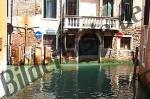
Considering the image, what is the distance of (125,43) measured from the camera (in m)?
34.0

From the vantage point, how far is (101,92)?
1761 centimetres

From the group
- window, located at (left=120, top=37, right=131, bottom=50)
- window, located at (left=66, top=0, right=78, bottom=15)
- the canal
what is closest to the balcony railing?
window, located at (left=66, top=0, right=78, bottom=15)

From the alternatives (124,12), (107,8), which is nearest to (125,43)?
(124,12)

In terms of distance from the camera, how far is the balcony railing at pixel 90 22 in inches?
1230

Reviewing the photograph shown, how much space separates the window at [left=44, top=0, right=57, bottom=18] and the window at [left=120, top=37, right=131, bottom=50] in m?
5.94

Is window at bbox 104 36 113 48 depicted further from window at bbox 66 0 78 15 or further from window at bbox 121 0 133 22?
window at bbox 66 0 78 15

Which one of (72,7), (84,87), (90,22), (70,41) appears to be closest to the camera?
(84,87)

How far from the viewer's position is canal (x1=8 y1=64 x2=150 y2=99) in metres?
16.5

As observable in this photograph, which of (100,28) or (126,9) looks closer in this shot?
(100,28)

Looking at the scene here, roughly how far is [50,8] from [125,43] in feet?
22.0

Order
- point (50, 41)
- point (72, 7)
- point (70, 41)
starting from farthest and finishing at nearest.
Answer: point (70, 41) < point (72, 7) < point (50, 41)

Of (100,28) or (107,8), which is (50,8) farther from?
(107,8)

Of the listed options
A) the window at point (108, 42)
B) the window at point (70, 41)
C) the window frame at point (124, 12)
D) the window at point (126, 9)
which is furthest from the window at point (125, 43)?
the window at point (70, 41)

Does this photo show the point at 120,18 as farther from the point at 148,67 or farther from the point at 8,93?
the point at 8,93
